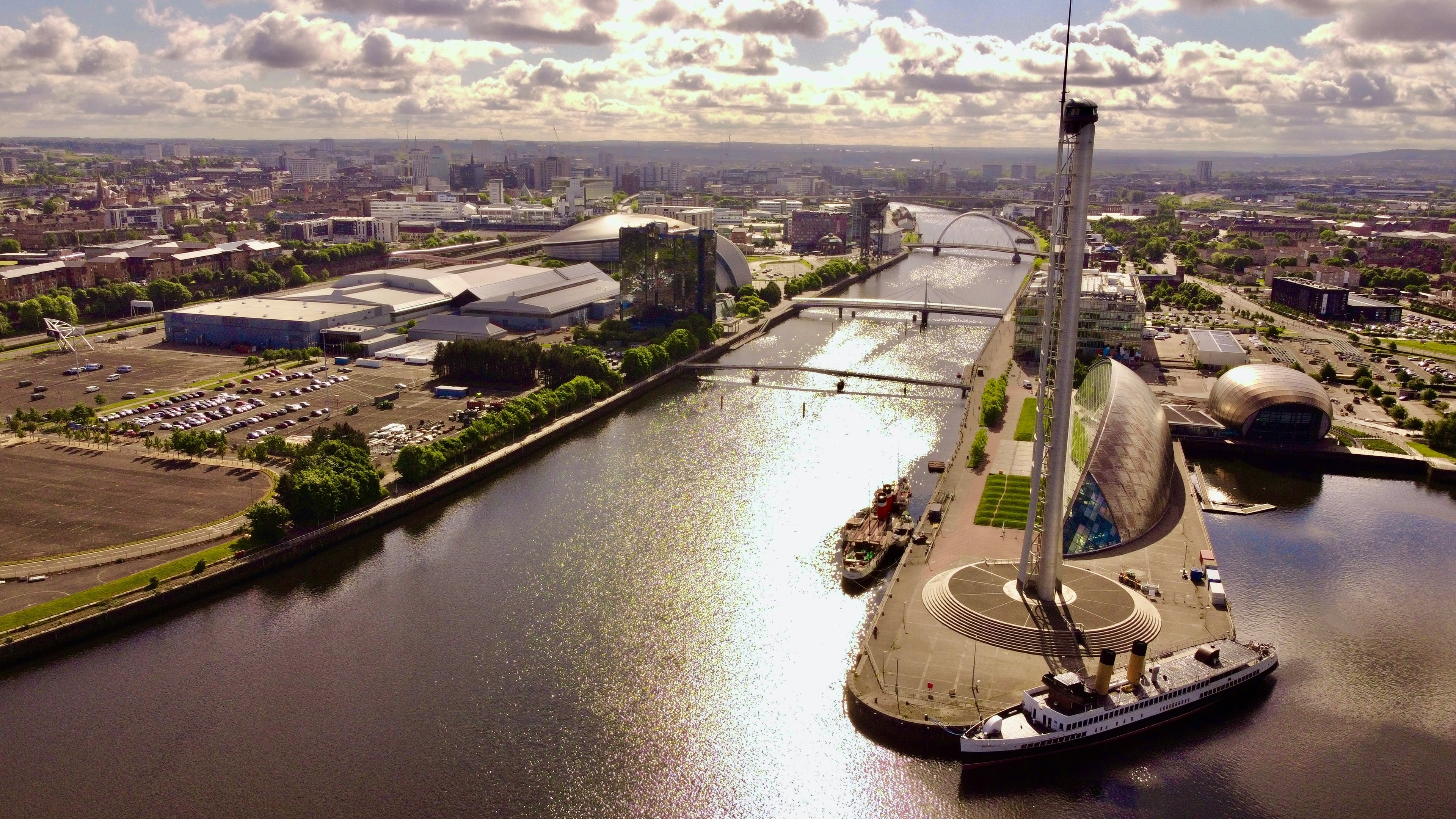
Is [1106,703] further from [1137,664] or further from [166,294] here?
[166,294]

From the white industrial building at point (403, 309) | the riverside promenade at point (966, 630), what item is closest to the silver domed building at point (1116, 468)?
the riverside promenade at point (966, 630)

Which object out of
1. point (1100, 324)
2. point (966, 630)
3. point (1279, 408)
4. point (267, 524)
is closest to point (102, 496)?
point (267, 524)

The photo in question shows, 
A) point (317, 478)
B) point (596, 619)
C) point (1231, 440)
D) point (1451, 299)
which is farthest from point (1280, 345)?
point (317, 478)

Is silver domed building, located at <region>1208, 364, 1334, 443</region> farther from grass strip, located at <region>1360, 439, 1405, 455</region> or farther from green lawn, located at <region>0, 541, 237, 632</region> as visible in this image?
green lawn, located at <region>0, 541, 237, 632</region>

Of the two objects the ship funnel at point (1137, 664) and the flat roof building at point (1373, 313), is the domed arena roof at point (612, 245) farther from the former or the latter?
the ship funnel at point (1137, 664)

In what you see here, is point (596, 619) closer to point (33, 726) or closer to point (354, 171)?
point (33, 726)

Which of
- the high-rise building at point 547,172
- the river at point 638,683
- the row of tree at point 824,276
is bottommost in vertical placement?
the river at point 638,683

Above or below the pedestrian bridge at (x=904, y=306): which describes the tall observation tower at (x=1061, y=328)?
above
